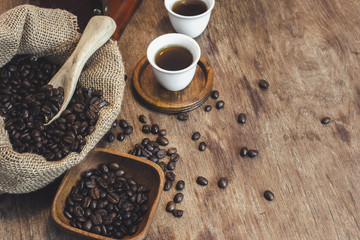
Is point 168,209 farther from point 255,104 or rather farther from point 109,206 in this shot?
point 255,104

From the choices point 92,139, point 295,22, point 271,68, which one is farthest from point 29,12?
point 295,22

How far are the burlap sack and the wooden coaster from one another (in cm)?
21

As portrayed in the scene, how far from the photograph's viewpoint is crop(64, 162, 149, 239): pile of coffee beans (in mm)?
1560

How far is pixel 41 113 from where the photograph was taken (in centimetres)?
169

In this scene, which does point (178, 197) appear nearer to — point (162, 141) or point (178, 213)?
point (178, 213)

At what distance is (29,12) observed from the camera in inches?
70.0

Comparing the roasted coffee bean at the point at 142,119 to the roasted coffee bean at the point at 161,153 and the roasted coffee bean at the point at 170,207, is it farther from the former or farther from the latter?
the roasted coffee bean at the point at 170,207

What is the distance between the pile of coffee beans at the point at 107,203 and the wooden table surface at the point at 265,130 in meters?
0.12

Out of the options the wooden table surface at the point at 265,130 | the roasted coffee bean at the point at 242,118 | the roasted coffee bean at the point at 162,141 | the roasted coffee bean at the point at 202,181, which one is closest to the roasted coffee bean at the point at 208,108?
the wooden table surface at the point at 265,130

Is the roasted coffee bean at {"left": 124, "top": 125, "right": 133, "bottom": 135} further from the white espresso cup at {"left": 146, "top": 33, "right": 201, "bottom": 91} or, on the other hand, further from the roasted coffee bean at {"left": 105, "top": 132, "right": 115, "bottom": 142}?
the white espresso cup at {"left": 146, "top": 33, "right": 201, "bottom": 91}

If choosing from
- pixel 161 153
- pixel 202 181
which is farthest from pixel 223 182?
pixel 161 153

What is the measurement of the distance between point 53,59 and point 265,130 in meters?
1.07

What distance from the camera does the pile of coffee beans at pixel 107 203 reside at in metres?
1.56

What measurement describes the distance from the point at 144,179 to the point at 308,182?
718mm
